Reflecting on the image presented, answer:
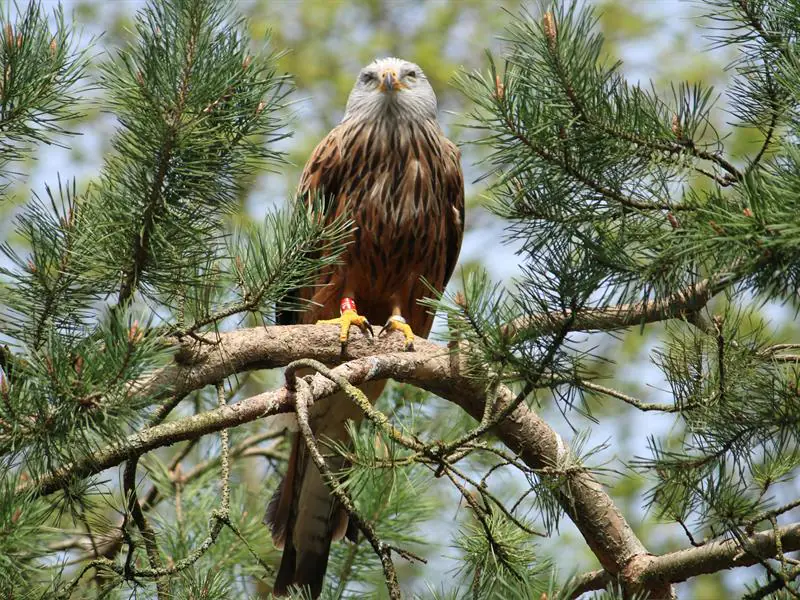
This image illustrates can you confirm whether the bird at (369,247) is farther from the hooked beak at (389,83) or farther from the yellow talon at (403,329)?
the yellow talon at (403,329)

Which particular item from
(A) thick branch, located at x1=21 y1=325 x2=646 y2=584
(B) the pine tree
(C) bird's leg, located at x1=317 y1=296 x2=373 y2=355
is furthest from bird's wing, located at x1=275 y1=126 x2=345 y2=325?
(B) the pine tree

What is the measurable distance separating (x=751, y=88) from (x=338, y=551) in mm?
2468

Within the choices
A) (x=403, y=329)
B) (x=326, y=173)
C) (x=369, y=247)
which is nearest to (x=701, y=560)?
(x=403, y=329)

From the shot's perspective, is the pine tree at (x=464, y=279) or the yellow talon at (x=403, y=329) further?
the yellow talon at (x=403, y=329)

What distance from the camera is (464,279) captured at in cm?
216

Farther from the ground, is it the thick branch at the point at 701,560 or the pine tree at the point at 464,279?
the pine tree at the point at 464,279

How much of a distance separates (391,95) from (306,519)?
6.39 feet

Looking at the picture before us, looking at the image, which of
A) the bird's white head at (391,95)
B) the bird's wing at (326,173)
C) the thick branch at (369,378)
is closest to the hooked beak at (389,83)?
the bird's white head at (391,95)

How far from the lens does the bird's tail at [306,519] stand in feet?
11.7

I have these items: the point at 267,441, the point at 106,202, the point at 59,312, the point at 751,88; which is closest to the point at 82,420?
the point at 59,312

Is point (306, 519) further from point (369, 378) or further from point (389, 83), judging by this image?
point (389, 83)

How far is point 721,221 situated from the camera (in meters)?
1.74

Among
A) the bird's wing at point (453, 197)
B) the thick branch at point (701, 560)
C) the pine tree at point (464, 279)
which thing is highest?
the bird's wing at point (453, 197)

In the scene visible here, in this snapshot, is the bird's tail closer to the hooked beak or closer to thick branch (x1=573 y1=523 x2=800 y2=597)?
thick branch (x1=573 y1=523 x2=800 y2=597)
